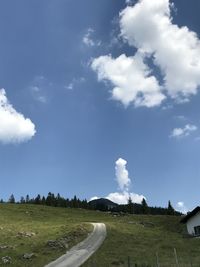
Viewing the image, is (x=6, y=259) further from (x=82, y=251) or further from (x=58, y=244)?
(x=82, y=251)

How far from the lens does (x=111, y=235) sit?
7400 centimetres

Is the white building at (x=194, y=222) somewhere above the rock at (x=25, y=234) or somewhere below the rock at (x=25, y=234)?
above

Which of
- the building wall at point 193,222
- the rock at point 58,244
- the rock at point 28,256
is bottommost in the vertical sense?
the rock at point 28,256

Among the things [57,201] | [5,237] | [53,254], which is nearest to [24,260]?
[53,254]

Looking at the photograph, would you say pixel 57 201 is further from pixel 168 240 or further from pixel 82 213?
pixel 168 240

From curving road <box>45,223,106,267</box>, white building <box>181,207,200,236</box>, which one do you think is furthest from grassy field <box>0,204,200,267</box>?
white building <box>181,207,200,236</box>

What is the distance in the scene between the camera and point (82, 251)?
58781 mm

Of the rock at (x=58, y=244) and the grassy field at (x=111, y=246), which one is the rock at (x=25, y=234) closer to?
the grassy field at (x=111, y=246)

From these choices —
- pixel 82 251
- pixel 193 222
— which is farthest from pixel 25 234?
pixel 193 222

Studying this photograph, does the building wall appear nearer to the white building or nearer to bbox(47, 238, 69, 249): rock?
the white building

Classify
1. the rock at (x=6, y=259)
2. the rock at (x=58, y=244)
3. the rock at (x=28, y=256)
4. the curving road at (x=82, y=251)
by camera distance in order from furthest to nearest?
the rock at (x=58, y=244), the rock at (x=28, y=256), the rock at (x=6, y=259), the curving road at (x=82, y=251)

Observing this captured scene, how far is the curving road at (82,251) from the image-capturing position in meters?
50.2

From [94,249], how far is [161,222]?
52095 mm

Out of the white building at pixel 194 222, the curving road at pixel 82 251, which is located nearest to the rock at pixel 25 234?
the curving road at pixel 82 251
